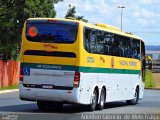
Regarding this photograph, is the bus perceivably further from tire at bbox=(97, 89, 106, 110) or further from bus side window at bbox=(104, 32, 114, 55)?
bus side window at bbox=(104, 32, 114, 55)

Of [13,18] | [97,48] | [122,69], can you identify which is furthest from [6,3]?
[97,48]

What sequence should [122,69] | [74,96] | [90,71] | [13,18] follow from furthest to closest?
[13,18]
[122,69]
[90,71]
[74,96]

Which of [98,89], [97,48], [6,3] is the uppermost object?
[6,3]

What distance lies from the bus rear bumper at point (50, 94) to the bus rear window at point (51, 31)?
1.89 metres

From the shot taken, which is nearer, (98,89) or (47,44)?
(47,44)

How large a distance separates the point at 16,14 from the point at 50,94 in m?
20.7

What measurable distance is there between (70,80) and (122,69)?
618cm

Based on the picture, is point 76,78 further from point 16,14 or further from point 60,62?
point 16,14

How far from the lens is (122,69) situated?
2570 cm

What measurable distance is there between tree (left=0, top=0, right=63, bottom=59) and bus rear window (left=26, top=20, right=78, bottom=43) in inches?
746

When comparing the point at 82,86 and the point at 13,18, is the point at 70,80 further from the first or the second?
the point at 13,18

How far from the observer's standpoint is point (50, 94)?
792 inches

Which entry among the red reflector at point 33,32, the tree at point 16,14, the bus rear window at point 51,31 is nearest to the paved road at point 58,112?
the bus rear window at point 51,31

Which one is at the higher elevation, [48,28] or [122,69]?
[48,28]
